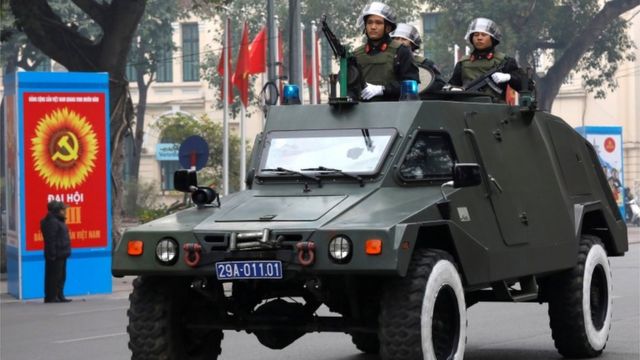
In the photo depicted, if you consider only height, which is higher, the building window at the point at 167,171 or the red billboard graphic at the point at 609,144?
the red billboard graphic at the point at 609,144

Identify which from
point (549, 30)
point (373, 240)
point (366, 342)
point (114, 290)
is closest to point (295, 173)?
point (373, 240)

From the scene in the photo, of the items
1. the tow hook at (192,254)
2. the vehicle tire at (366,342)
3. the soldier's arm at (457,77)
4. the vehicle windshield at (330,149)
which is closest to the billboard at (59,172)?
the soldier's arm at (457,77)

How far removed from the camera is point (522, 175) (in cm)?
1152

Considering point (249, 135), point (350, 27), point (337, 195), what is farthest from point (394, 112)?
point (249, 135)

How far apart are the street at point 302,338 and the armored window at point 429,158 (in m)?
2.16

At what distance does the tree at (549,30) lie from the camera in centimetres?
4738

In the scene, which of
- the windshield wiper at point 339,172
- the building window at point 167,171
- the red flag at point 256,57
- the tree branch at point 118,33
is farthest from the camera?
the building window at point 167,171

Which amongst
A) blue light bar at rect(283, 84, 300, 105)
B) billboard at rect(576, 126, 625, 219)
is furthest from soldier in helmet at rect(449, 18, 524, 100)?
billboard at rect(576, 126, 625, 219)

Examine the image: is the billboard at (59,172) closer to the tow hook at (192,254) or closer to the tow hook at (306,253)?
the tow hook at (192,254)

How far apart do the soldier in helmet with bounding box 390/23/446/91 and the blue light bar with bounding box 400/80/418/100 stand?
862mm

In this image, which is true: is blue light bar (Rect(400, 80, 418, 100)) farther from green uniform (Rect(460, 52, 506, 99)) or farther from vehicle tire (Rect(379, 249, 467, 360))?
green uniform (Rect(460, 52, 506, 99))

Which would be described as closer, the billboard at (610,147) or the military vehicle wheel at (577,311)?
the military vehicle wheel at (577,311)

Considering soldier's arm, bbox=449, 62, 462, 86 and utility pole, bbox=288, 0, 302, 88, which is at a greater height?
utility pole, bbox=288, 0, 302, 88

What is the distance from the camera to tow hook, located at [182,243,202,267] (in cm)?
950
